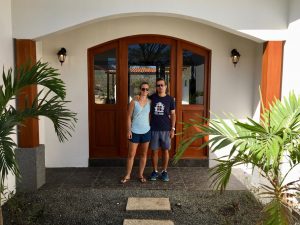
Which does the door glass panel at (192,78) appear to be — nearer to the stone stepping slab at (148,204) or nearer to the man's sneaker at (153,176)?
the man's sneaker at (153,176)

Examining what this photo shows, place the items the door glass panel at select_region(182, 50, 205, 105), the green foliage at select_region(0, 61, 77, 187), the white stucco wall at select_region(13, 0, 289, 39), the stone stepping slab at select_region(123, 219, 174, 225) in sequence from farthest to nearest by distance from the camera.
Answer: the door glass panel at select_region(182, 50, 205, 105)
the white stucco wall at select_region(13, 0, 289, 39)
the stone stepping slab at select_region(123, 219, 174, 225)
the green foliage at select_region(0, 61, 77, 187)

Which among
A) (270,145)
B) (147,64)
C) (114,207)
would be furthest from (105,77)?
(270,145)

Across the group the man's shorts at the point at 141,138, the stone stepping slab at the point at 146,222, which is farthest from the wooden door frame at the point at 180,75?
the stone stepping slab at the point at 146,222

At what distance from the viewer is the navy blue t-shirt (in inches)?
170

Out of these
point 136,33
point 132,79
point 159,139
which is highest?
point 136,33

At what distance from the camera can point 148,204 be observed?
3643mm

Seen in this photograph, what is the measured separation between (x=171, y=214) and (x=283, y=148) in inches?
67.8

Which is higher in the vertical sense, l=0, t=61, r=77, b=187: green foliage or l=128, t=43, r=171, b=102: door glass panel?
l=128, t=43, r=171, b=102: door glass panel

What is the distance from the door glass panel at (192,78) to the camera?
5.17m

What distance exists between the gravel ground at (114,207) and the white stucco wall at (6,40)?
21.5 inches

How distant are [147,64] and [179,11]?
57.6 inches

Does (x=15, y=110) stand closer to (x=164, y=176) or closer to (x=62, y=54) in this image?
(x=62, y=54)

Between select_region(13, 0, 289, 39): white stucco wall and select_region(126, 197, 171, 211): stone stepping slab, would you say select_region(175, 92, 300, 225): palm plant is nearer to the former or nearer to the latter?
select_region(126, 197, 171, 211): stone stepping slab

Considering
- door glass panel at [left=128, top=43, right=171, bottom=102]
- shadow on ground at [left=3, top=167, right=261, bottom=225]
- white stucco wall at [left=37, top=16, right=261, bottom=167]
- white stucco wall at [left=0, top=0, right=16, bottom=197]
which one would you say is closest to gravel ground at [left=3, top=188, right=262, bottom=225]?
shadow on ground at [left=3, top=167, right=261, bottom=225]
